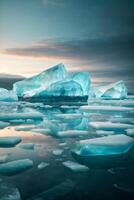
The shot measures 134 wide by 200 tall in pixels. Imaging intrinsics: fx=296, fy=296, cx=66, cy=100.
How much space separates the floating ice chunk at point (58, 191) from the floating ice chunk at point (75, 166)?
22cm

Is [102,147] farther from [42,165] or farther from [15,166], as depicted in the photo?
[15,166]

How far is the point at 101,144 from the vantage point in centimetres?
246

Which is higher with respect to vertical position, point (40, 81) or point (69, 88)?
point (40, 81)

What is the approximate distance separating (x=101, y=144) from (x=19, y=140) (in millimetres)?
883

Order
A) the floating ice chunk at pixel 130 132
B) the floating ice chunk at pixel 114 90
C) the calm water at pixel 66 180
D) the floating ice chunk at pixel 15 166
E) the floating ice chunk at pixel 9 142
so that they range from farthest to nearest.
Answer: the floating ice chunk at pixel 114 90
the floating ice chunk at pixel 130 132
the floating ice chunk at pixel 9 142
the floating ice chunk at pixel 15 166
the calm water at pixel 66 180

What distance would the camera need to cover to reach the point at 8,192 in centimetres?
157

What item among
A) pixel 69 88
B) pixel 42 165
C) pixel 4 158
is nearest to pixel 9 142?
pixel 4 158

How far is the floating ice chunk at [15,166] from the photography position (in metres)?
1.91

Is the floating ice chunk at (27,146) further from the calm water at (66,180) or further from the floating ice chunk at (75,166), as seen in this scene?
the floating ice chunk at (75,166)

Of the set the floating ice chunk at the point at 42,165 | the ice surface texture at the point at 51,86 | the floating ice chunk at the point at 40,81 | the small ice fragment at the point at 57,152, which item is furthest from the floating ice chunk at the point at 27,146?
the floating ice chunk at the point at 40,81

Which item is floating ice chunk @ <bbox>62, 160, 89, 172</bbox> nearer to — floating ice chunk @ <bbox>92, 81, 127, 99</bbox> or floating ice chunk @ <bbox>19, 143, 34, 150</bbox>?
floating ice chunk @ <bbox>19, 143, 34, 150</bbox>

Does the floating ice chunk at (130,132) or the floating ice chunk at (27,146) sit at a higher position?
the floating ice chunk at (130,132)

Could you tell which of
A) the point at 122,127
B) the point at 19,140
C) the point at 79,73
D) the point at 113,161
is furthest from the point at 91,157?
the point at 79,73

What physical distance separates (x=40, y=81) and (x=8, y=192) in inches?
322
